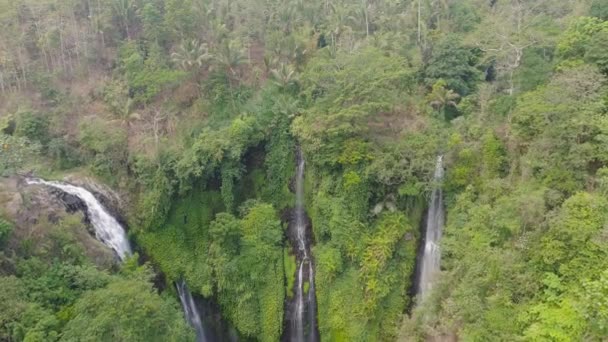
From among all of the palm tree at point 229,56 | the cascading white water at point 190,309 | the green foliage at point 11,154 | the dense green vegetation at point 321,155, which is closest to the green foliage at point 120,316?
the dense green vegetation at point 321,155

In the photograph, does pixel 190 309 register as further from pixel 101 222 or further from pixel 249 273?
pixel 101 222

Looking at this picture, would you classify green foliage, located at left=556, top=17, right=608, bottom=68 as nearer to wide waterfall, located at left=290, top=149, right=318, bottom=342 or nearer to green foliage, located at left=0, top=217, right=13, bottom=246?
wide waterfall, located at left=290, top=149, right=318, bottom=342

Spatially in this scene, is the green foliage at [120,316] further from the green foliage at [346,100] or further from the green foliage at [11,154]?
the green foliage at [346,100]

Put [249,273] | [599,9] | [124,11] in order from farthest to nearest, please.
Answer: [124,11], [599,9], [249,273]

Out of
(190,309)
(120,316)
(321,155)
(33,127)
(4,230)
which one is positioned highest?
(33,127)

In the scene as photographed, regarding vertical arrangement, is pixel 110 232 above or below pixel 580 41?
below

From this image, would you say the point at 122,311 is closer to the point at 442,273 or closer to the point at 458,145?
the point at 442,273

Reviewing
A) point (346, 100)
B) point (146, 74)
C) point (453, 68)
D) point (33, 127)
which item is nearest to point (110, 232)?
point (33, 127)

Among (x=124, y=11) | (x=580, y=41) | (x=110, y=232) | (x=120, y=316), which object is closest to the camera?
(x=120, y=316)
